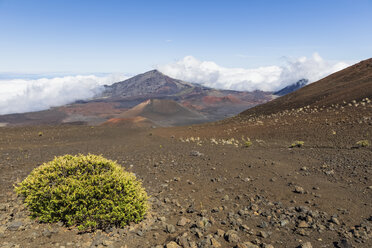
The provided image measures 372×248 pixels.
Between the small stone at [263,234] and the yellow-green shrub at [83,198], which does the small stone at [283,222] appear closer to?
the small stone at [263,234]

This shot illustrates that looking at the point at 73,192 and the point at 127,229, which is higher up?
the point at 73,192

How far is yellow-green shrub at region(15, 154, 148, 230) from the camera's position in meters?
4.02

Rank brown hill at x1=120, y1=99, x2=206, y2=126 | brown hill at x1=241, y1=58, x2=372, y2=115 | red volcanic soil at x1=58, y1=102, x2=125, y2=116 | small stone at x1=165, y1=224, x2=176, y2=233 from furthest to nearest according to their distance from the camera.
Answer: red volcanic soil at x1=58, y1=102, x2=125, y2=116
brown hill at x1=120, y1=99, x2=206, y2=126
brown hill at x1=241, y1=58, x2=372, y2=115
small stone at x1=165, y1=224, x2=176, y2=233

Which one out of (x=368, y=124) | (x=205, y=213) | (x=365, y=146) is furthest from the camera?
(x=368, y=124)

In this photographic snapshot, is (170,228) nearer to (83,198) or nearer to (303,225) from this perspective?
(83,198)

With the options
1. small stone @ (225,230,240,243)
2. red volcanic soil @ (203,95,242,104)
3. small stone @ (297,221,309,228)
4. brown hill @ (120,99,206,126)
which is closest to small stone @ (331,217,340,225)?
small stone @ (297,221,309,228)

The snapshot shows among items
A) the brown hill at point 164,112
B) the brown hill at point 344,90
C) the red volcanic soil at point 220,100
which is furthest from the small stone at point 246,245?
the red volcanic soil at point 220,100

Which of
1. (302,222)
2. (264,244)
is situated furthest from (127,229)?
(302,222)

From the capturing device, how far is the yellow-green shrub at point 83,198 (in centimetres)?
402

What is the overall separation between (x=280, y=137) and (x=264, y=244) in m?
13.7

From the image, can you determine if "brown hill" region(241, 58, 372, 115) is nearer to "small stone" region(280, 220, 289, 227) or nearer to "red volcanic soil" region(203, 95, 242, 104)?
"small stone" region(280, 220, 289, 227)

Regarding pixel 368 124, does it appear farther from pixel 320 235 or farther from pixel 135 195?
pixel 135 195

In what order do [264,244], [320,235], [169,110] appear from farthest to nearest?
[169,110] → [320,235] → [264,244]

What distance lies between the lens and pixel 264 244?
154 inches
